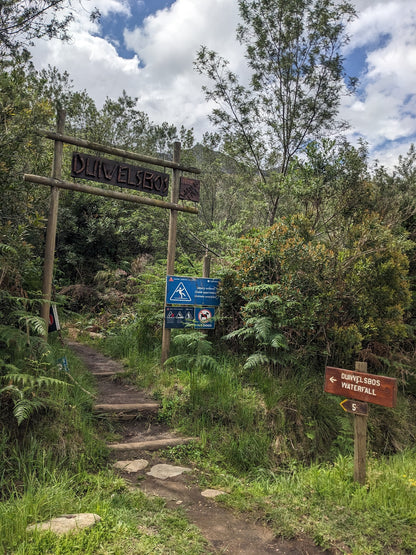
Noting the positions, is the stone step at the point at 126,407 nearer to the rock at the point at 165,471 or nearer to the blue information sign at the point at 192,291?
the rock at the point at 165,471

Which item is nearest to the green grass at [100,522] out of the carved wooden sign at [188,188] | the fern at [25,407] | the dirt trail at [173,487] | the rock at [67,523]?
the rock at [67,523]

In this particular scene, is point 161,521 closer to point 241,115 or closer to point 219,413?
point 219,413

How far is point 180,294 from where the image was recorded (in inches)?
282

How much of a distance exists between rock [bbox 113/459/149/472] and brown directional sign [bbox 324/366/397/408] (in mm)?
2357

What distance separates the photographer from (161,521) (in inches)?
134

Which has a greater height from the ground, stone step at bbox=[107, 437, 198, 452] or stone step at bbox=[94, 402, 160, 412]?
stone step at bbox=[94, 402, 160, 412]

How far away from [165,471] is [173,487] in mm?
376

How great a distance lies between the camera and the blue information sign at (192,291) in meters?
7.12

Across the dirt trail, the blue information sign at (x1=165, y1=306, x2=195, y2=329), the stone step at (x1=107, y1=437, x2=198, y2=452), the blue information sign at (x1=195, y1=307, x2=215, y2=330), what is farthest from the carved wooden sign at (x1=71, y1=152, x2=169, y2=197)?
the stone step at (x1=107, y1=437, x2=198, y2=452)

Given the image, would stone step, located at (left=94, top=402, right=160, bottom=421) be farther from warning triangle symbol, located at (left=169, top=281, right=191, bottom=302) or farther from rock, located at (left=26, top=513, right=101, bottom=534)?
rock, located at (left=26, top=513, right=101, bottom=534)

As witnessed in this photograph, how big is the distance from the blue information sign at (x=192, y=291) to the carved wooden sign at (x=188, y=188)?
1656 mm

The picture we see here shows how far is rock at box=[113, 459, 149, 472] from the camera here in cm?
440

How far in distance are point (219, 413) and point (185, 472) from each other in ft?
3.95

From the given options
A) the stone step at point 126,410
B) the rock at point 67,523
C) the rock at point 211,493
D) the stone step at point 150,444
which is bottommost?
the rock at point 211,493
